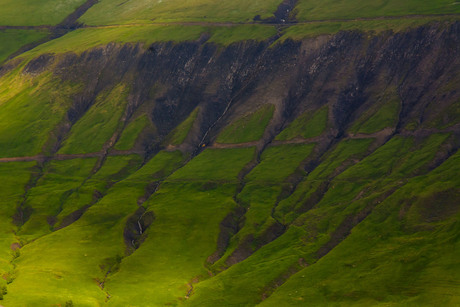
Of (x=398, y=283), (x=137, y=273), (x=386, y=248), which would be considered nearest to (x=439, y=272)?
(x=398, y=283)

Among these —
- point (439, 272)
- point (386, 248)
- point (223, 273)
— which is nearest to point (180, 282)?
point (223, 273)

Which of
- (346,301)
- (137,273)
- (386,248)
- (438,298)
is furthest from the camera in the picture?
(137,273)

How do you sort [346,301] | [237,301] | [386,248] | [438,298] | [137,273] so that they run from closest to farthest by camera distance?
[438,298] < [346,301] < [237,301] < [386,248] < [137,273]

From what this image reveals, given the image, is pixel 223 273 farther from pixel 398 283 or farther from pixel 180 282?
pixel 398 283

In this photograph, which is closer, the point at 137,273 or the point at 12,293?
the point at 12,293

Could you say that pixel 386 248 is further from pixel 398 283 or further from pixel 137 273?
pixel 137 273

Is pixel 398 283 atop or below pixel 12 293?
below

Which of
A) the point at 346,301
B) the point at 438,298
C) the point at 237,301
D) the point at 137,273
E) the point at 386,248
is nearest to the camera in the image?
the point at 438,298

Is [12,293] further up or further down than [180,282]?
further up

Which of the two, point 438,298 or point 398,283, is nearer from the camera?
point 438,298
